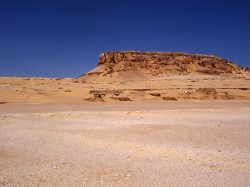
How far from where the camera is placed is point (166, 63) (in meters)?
83.8

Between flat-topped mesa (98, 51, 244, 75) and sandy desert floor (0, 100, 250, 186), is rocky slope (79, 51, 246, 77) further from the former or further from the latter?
sandy desert floor (0, 100, 250, 186)

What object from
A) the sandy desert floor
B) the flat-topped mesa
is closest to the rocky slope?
the flat-topped mesa

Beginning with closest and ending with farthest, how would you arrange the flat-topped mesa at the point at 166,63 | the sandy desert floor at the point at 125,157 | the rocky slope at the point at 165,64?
1. the sandy desert floor at the point at 125,157
2. the rocky slope at the point at 165,64
3. the flat-topped mesa at the point at 166,63

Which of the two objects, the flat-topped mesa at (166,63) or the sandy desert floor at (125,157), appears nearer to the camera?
the sandy desert floor at (125,157)

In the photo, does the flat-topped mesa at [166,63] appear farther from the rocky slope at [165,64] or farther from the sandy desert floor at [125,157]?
the sandy desert floor at [125,157]

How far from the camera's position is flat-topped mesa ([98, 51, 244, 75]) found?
82.2 m

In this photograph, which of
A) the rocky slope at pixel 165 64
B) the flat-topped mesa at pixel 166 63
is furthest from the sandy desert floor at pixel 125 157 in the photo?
the flat-topped mesa at pixel 166 63

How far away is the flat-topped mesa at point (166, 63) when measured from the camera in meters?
82.2

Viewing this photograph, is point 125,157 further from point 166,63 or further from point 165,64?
point 166,63

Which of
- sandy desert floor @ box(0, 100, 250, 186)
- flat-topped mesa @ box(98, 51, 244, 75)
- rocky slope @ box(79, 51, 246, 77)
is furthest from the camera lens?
flat-topped mesa @ box(98, 51, 244, 75)

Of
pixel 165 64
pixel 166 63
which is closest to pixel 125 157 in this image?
pixel 165 64

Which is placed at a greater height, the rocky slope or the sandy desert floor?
the rocky slope

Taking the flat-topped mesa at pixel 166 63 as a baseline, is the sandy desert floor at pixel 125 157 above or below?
below

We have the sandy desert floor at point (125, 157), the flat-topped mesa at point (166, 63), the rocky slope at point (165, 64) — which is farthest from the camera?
the flat-topped mesa at point (166, 63)
